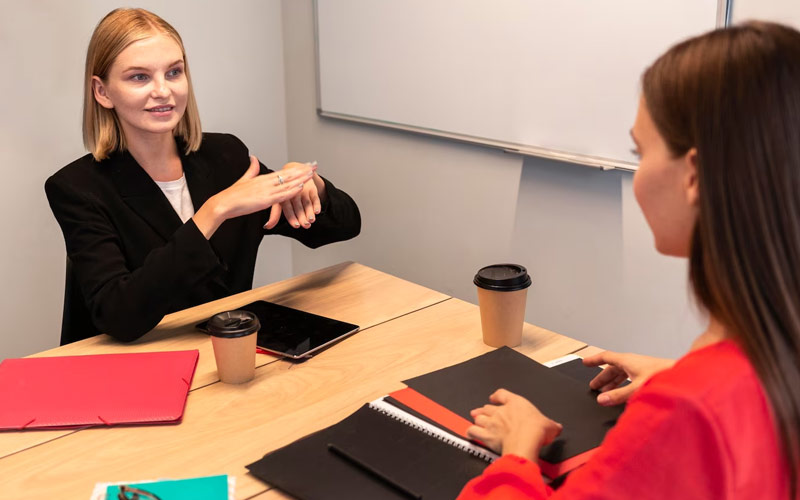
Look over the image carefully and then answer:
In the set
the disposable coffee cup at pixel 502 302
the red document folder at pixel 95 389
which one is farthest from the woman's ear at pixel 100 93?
the disposable coffee cup at pixel 502 302

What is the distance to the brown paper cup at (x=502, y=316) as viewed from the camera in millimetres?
1506

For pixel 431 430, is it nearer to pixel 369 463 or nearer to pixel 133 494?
pixel 369 463

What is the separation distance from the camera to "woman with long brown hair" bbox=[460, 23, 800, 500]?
29.4 inches

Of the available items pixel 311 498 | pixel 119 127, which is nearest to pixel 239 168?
pixel 119 127

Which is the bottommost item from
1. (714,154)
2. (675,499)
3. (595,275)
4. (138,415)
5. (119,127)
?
(595,275)

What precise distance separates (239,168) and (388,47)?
99 centimetres

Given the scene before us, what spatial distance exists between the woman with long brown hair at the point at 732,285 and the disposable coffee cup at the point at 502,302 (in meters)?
0.69

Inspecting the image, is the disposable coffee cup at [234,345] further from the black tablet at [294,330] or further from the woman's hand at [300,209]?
the woman's hand at [300,209]

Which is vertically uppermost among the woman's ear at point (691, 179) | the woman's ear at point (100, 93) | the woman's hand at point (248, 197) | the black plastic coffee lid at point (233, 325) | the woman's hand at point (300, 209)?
the woman's ear at point (691, 179)

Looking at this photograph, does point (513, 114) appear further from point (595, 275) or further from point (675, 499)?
point (675, 499)

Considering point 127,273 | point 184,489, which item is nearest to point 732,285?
point 184,489

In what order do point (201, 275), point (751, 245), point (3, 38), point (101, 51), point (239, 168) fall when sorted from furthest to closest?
1. point (3, 38)
2. point (239, 168)
3. point (101, 51)
4. point (201, 275)
5. point (751, 245)

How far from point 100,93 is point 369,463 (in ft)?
4.13

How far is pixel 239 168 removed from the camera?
7.00 feet
